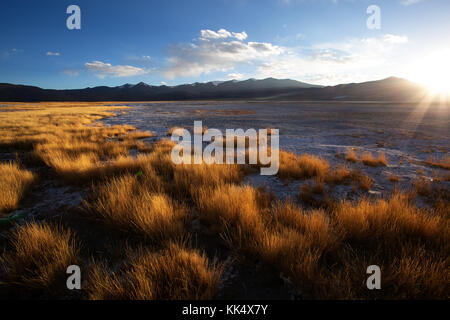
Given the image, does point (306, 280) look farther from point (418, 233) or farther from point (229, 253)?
point (418, 233)

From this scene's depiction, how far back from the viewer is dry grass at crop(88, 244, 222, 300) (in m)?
1.38

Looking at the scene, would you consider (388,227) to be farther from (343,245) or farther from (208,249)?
(208,249)

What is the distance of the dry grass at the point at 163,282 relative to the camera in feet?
4.51

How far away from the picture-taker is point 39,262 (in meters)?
1.64

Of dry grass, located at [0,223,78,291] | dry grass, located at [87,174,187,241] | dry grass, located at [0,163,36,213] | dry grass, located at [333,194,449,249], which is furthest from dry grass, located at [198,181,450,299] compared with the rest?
dry grass, located at [0,163,36,213]

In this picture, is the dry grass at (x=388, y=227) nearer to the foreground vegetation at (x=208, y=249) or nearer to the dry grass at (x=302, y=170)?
the foreground vegetation at (x=208, y=249)

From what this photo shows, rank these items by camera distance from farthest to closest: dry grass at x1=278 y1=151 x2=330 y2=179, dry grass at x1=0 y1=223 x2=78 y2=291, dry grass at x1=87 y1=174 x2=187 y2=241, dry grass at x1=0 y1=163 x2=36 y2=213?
dry grass at x1=278 y1=151 x2=330 y2=179 → dry grass at x1=0 y1=163 x2=36 y2=213 → dry grass at x1=87 y1=174 x2=187 y2=241 → dry grass at x1=0 y1=223 x2=78 y2=291

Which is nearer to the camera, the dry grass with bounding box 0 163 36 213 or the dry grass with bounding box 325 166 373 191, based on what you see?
the dry grass with bounding box 0 163 36 213

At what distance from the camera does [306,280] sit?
4.87 ft

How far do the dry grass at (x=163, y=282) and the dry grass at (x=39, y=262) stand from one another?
325 mm

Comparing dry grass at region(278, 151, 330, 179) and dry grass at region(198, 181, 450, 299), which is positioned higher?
dry grass at region(278, 151, 330, 179)

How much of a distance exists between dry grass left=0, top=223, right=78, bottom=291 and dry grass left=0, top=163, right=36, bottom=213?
4.37 ft

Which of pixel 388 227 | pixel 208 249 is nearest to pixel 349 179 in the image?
pixel 388 227

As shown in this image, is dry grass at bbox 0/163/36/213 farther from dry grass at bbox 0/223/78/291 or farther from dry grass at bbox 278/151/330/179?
dry grass at bbox 278/151/330/179
